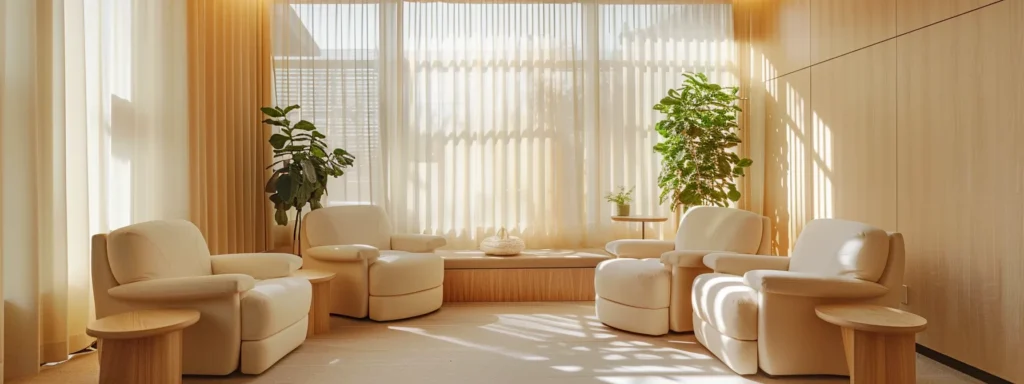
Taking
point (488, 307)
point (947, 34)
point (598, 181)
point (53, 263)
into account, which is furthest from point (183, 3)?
point (947, 34)

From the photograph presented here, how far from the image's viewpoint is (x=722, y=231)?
14.9 ft

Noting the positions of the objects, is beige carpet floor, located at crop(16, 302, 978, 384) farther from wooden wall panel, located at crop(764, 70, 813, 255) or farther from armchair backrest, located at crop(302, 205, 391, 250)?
wooden wall panel, located at crop(764, 70, 813, 255)

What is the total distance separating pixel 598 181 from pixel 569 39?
1.47 meters

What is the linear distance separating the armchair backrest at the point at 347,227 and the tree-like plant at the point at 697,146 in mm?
2643

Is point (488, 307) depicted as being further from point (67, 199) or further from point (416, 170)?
point (67, 199)

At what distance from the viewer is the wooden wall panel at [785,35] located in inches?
212

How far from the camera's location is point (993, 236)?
3.32 meters

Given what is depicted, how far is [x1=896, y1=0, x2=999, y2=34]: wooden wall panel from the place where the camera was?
3.52 metres

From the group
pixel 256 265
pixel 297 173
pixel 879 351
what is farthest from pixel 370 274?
pixel 879 351

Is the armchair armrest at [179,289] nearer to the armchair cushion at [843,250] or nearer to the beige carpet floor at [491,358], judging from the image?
the beige carpet floor at [491,358]

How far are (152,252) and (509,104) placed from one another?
383 cm

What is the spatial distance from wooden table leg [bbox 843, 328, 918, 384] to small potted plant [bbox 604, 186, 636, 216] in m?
3.16

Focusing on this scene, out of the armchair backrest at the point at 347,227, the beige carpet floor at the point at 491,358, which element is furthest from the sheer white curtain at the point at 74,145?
the armchair backrest at the point at 347,227

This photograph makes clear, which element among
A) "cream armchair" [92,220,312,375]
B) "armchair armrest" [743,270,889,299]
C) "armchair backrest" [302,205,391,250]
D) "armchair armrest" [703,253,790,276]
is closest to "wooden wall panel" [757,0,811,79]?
"armchair armrest" [703,253,790,276]
